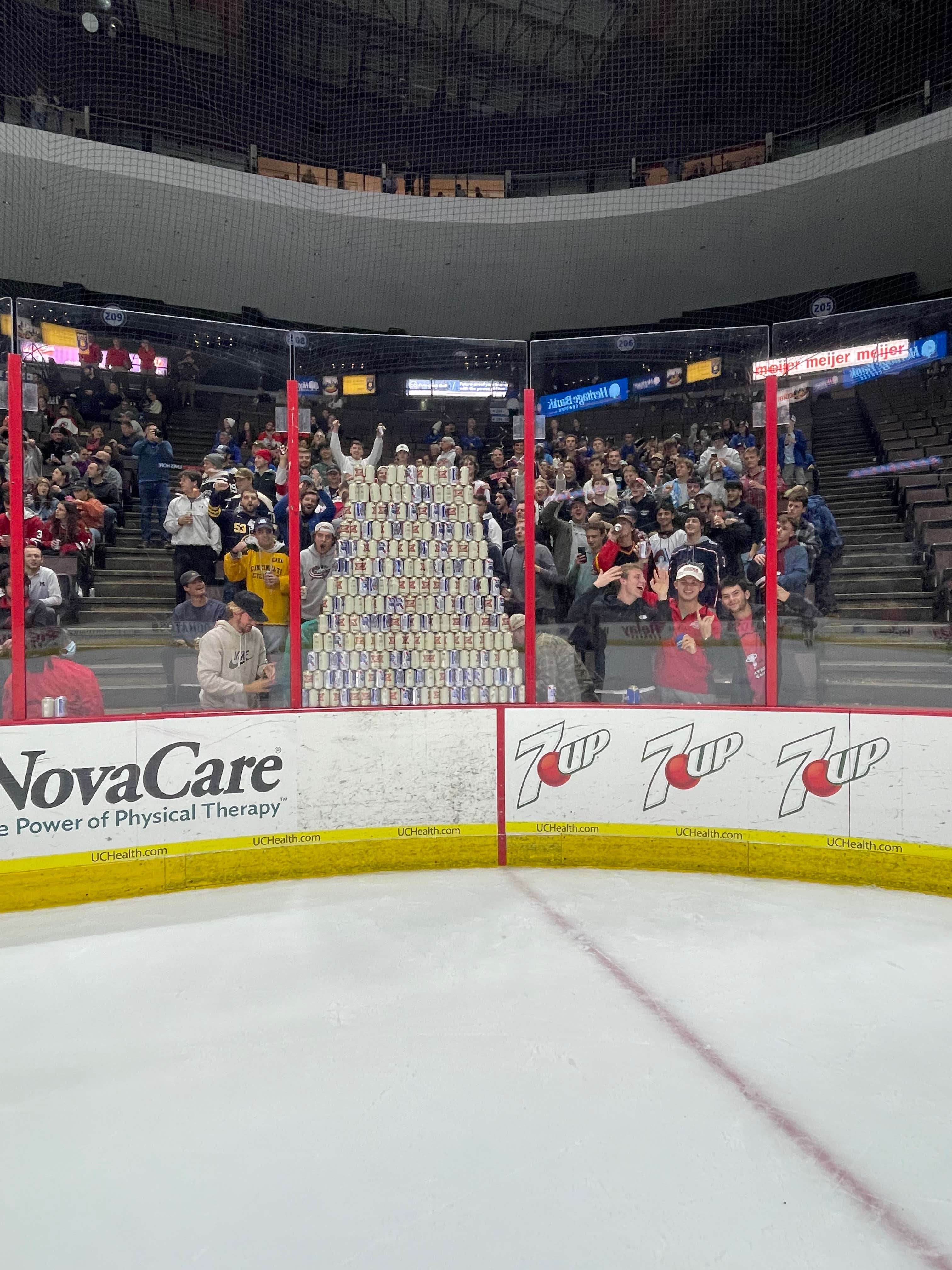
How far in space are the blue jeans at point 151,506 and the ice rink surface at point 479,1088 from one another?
1772mm

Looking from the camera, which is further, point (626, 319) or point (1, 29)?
point (626, 319)

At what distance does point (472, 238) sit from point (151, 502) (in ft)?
35.5

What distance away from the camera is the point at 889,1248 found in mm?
1820

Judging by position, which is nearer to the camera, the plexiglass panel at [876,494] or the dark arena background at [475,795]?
the dark arena background at [475,795]

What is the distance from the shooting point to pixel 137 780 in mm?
4246

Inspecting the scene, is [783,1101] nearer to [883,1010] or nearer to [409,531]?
[883,1010]

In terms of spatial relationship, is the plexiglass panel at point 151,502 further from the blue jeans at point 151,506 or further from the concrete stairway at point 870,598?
the concrete stairway at point 870,598

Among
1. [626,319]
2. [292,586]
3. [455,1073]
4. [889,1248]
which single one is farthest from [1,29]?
[889,1248]

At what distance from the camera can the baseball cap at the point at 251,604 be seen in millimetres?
4414

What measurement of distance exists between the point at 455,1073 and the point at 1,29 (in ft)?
34.8

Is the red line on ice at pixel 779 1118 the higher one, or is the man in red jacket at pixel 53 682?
the man in red jacket at pixel 53 682

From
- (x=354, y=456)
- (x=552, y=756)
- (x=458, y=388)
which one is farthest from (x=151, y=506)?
(x=552, y=756)

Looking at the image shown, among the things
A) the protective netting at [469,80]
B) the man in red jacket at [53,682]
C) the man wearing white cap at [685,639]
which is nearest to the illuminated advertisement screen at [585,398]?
the man wearing white cap at [685,639]

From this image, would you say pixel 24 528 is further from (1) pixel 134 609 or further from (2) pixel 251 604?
(2) pixel 251 604
